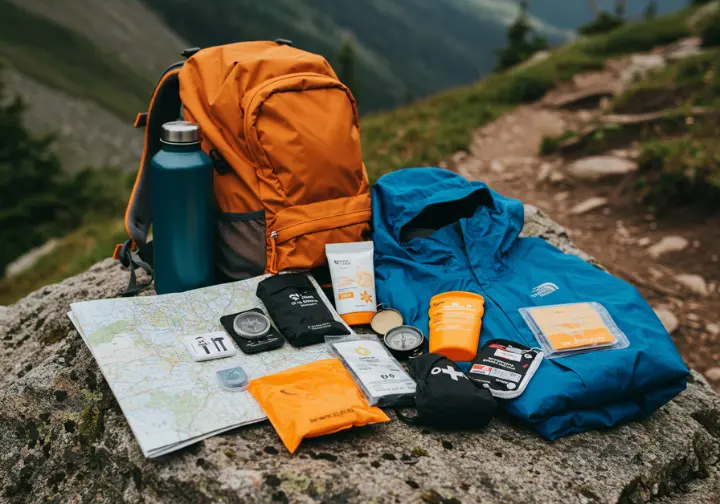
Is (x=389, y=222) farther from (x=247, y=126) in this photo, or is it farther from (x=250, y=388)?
(x=250, y=388)

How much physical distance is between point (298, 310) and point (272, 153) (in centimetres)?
84

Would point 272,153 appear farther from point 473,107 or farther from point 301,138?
point 473,107

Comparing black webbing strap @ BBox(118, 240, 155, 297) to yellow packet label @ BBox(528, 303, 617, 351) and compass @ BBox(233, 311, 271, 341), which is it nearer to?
compass @ BBox(233, 311, 271, 341)

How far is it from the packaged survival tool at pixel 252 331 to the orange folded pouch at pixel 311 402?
24 centimetres

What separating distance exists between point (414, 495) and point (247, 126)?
201 centimetres

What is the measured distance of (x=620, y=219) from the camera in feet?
21.9

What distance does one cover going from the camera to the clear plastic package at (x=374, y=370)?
2699 millimetres

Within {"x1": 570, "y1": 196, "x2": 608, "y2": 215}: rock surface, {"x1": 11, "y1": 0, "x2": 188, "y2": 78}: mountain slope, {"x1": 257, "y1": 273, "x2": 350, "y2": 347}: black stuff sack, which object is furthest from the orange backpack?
{"x1": 11, "y1": 0, "x2": 188, "y2": 78}: mountain slope

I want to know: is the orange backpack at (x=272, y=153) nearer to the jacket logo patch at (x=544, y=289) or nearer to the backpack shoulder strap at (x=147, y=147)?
the backpack shoulder strap at (x=147, y=147)

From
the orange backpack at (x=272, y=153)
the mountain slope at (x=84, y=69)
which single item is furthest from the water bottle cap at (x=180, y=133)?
the mountain slope at (x=84, y=69)

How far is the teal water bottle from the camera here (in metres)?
3.23

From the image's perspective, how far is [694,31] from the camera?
15.4 m

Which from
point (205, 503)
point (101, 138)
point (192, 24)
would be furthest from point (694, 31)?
point (192, 24)

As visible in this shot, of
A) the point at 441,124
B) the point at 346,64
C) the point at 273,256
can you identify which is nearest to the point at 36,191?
the point at 441,124
